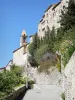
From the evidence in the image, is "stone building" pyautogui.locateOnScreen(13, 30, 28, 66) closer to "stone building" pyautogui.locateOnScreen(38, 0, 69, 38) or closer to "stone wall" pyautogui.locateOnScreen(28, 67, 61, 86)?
"stone building" pyautogui.locateOnScreen(38, 0, 69, 38)

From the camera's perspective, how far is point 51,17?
260 feet

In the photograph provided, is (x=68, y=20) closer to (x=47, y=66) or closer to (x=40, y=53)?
(x=47, y=66)

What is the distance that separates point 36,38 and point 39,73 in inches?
706

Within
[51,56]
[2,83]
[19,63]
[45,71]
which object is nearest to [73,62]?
[2,83]

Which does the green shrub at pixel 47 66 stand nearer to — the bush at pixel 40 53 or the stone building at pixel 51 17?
the bush at pixel 40 53

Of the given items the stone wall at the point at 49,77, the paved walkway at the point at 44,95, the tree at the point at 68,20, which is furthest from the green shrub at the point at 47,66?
the paved walkway at the point at 44,95

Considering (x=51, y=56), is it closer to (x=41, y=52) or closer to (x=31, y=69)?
(x=41, y=52)

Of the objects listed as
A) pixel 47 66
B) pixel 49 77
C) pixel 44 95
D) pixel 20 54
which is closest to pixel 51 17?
pixel 20 54

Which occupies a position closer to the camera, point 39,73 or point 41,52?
point 39,73

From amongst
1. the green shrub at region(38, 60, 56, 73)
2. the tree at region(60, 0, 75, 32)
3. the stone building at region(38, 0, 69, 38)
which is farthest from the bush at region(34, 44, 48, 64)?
the tree at region(60, 0, 75, 32)

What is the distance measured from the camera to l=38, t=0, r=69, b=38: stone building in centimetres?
7389

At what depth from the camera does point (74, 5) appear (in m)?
47.0

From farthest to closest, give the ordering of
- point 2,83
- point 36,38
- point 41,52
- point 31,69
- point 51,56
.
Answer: point 36,38, point 31,69, point 41,52, point 51,56, point 2,83

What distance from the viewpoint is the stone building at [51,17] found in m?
73.9
